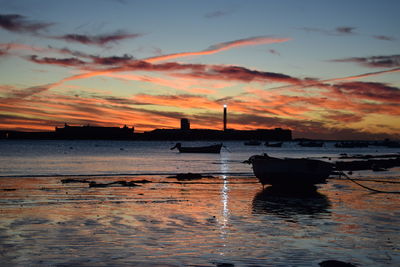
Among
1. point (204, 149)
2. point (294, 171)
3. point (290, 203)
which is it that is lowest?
point (290, 203)

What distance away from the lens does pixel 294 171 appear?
29969 mm

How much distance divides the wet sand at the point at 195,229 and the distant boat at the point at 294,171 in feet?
11.0

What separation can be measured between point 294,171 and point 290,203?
6543 mm

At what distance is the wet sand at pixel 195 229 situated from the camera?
479 inches

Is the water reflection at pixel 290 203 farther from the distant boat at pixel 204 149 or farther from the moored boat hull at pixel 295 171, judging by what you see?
the distant boat at pixel 204 149

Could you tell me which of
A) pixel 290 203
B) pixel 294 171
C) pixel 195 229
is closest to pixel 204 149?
pixel 294 171

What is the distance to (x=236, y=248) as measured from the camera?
13188 millimetres

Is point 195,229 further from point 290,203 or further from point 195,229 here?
point 290,203

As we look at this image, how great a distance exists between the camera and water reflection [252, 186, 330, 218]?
67.1 feet

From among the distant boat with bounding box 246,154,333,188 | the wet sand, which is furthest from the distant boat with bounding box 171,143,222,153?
the wet sand

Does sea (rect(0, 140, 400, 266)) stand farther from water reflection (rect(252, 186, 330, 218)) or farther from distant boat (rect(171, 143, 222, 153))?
distant boat (rect(171, 143, 222, 153))

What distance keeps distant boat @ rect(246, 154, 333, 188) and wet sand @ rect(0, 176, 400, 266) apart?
11.0 ft

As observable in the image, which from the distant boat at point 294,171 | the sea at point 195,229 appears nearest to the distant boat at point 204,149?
the distant boat at point 294,171

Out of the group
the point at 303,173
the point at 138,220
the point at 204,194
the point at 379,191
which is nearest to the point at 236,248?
the point at 138,220
